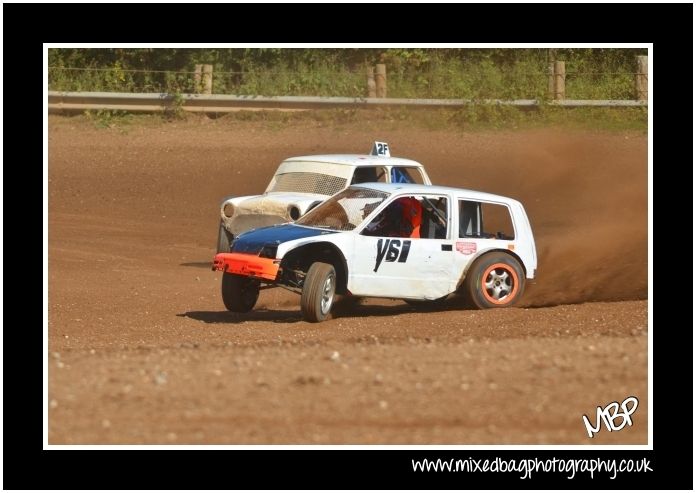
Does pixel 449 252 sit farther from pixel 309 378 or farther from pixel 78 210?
pixel 78 210

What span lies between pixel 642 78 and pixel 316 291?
15.4 meters

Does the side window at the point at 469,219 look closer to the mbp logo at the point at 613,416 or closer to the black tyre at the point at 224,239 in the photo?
the black tyre at the point at 224,239

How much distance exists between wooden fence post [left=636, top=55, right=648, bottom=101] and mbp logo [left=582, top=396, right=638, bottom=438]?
18.3m

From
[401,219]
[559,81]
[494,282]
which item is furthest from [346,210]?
[559,81]

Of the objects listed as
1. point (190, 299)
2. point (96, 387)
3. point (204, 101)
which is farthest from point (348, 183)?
point (204, 101)

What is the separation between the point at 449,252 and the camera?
12.9m

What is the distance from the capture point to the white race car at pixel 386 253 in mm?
12047

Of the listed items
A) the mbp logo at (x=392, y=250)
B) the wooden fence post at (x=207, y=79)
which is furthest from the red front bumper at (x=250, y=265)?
the wooden fence post at (x=207, y=79)

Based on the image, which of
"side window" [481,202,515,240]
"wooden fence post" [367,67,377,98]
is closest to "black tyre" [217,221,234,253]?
"side window" [481,202,515,240]

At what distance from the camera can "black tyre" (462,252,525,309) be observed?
1291cm

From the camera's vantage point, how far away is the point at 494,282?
13.1 metres

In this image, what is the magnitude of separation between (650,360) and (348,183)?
7.60 metres

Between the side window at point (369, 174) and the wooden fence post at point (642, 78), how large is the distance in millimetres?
10754

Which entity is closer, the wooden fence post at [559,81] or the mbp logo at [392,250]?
the mbp logo at [392,250]
